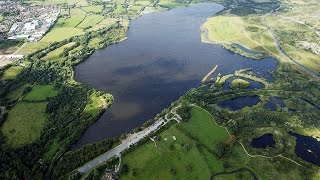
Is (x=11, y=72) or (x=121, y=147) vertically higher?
Result: (x=121, y=147)

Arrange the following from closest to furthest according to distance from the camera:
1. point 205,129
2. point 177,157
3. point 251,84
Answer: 1. point 177,157
2. point 205,129
3. point 251,84

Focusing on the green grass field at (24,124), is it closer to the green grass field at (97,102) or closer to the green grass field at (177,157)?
the green grass field at (97,102)

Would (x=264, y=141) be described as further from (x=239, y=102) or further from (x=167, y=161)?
(x=167, y=161)

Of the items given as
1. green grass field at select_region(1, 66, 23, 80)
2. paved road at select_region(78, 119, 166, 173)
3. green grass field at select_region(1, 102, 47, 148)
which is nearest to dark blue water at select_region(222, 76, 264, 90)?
paved road at select_region(78, 119, 166, 173)

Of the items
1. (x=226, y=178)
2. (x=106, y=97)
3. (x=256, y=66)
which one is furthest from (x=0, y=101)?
(x=256, y=66)

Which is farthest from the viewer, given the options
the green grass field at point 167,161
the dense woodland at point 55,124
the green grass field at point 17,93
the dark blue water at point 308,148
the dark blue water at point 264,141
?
the green grass field at point 17,93

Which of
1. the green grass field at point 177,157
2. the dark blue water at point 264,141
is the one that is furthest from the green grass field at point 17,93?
the dark blue water at point 264,141

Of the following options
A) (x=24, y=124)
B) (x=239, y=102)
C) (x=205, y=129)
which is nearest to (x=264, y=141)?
(x=205, y=129)
